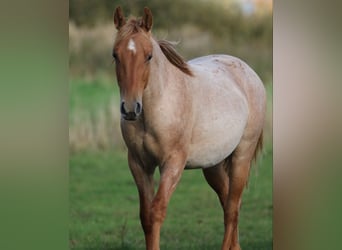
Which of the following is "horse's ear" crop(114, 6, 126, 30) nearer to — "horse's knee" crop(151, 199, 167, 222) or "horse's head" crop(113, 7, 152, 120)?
"horse's head" crop(113, 7, 152, 120)

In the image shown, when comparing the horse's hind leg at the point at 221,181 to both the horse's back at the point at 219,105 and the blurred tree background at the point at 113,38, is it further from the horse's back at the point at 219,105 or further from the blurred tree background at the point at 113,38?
the blurred tree background at the point at 113,38

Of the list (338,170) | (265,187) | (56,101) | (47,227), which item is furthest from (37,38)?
(338,170)

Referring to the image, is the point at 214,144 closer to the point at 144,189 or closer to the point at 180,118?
the point at 180,118

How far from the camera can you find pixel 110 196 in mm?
3641

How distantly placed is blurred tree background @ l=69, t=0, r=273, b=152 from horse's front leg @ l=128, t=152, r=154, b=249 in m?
0.15

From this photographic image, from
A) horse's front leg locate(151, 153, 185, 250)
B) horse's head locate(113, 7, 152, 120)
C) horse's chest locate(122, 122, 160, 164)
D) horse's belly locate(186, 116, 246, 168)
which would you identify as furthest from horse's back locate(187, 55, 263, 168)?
horse's head locate(113, 7, 152, 120)

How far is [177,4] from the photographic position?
3.67m

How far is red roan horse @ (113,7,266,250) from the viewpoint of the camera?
3.36 metres

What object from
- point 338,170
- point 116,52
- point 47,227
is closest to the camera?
point 116,52

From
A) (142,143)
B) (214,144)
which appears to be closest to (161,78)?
(142,143)

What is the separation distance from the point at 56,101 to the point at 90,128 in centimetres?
21

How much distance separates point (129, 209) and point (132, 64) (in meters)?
0.77

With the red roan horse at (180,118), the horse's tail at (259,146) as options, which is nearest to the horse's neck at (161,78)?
the red roan horse at (180,118)

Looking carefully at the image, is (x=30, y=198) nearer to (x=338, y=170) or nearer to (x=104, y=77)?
(x=104, y=77)
